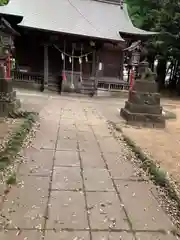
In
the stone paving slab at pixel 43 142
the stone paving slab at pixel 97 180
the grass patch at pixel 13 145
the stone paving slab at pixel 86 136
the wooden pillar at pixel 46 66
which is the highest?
the wooden pillar at pixel 46 66

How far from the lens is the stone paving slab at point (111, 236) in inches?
105

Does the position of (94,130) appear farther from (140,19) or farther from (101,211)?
(140,19)

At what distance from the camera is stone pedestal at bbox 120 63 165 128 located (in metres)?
8.73

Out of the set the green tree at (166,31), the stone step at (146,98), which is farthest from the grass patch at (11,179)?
the green tree at (166,31)

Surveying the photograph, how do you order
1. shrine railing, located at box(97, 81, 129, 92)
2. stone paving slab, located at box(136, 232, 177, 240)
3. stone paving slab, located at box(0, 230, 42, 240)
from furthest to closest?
1. shrine railing, located at box(97, 81, 129, 92)
2. stone paving slab, located at box(136, 232, 177, 240)
3. stone paving slab, located at box(0, 230, 42, 240)

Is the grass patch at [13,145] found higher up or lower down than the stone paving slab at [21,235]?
higher up

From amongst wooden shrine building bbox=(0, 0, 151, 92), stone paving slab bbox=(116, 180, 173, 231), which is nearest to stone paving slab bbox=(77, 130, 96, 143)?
stone paving slab bbox=(116, 180, 173, 231)

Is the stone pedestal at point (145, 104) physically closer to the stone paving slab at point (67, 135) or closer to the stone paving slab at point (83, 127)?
the stone paving slab at point (83, 127)

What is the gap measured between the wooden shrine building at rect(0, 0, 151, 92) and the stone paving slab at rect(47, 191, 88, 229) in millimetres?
12280

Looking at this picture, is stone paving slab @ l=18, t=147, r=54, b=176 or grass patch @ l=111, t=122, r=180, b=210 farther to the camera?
stone paving slab @ l=18, t=147, r=54, b=176

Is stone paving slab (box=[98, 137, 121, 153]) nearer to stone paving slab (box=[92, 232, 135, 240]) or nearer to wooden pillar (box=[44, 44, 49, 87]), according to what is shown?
stone paving slab (box=[92, 232, 135, 240])

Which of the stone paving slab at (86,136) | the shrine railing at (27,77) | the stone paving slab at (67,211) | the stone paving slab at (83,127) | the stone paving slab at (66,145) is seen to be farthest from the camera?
the shrine railing at (27,77)

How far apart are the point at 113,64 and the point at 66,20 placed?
3.87 metres

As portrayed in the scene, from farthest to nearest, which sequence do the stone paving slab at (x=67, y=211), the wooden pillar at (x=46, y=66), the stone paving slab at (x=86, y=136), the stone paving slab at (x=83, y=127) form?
the wooden pillar at (x=46, y=66), the stone paving slab at (x=83, y=127), the stone paving slab at (x=86, y=136), the stone paving slab at (x=67, y=211)
